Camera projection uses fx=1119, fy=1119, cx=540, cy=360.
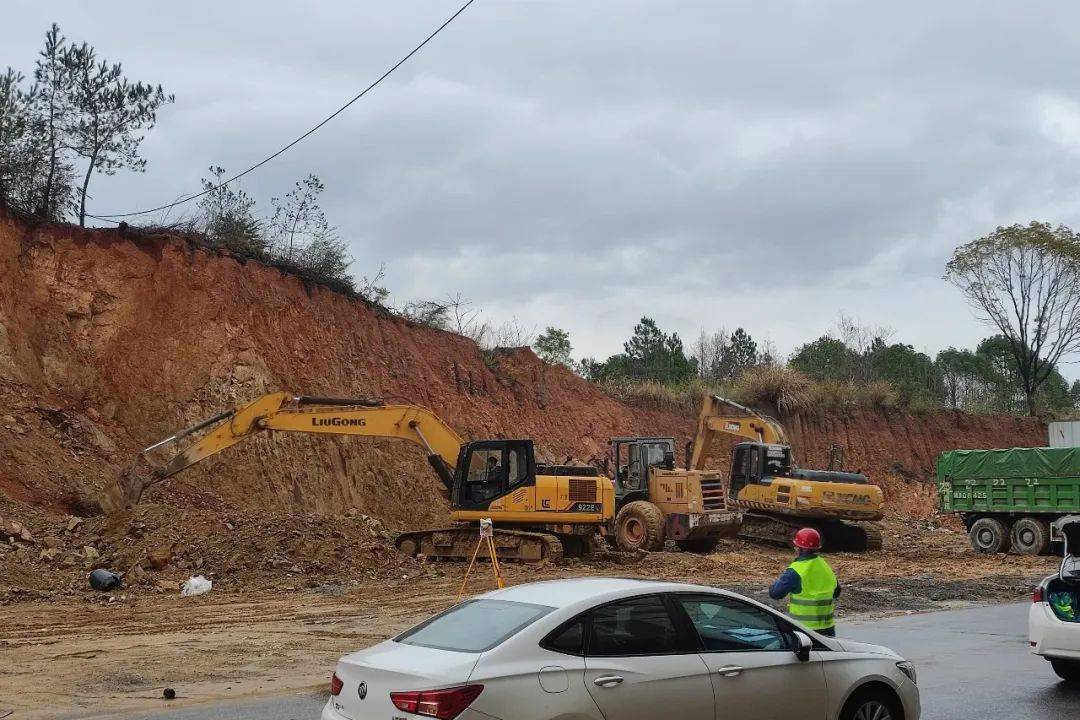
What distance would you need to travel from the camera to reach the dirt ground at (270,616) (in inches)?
411

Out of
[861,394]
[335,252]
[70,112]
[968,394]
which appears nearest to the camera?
[70,112]

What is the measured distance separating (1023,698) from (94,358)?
886 inches

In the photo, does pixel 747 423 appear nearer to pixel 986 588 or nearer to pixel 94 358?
pixel 986 588

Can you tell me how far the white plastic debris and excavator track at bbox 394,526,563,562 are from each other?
5181mm

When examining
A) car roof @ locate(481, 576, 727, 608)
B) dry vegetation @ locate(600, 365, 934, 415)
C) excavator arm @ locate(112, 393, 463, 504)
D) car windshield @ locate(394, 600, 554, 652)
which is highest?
dry vegetation @ locate(600, 365, 934, 415)

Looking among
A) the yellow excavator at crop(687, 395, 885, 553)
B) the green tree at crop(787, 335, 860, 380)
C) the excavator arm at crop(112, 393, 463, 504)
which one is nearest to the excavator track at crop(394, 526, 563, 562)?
the excavator arm at crop(112, 393, 463, 504)

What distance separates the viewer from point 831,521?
2894 cm

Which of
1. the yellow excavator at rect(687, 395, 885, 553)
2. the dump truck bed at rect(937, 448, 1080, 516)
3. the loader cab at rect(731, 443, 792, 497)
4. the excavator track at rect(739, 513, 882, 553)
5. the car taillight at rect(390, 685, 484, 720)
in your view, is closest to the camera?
the car taillight at rect(390, 685, 484, 720)

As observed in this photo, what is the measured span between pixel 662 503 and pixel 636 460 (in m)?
1.25

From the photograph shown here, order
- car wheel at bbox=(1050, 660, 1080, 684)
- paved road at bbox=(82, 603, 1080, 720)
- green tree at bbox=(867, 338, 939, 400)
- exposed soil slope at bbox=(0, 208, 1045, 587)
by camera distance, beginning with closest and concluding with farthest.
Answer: paved road at bbox=(82, 603, 1080, 720), car wheel at bbox=(1050, 660, 1080, 684), exposed soil slope at bbox=(0, 208, 1045, 587), green tree at bbox=(867, 338, 939, 400)

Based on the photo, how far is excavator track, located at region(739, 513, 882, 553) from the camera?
28.6 meters

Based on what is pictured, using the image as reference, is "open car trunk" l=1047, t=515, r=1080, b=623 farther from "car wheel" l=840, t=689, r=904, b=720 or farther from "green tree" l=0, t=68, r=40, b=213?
"green tree" l=0, t=68, r=40, b=213

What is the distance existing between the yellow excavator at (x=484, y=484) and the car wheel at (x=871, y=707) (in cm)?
1448

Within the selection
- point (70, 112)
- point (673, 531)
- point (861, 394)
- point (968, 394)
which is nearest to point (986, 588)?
point (673, 531)
